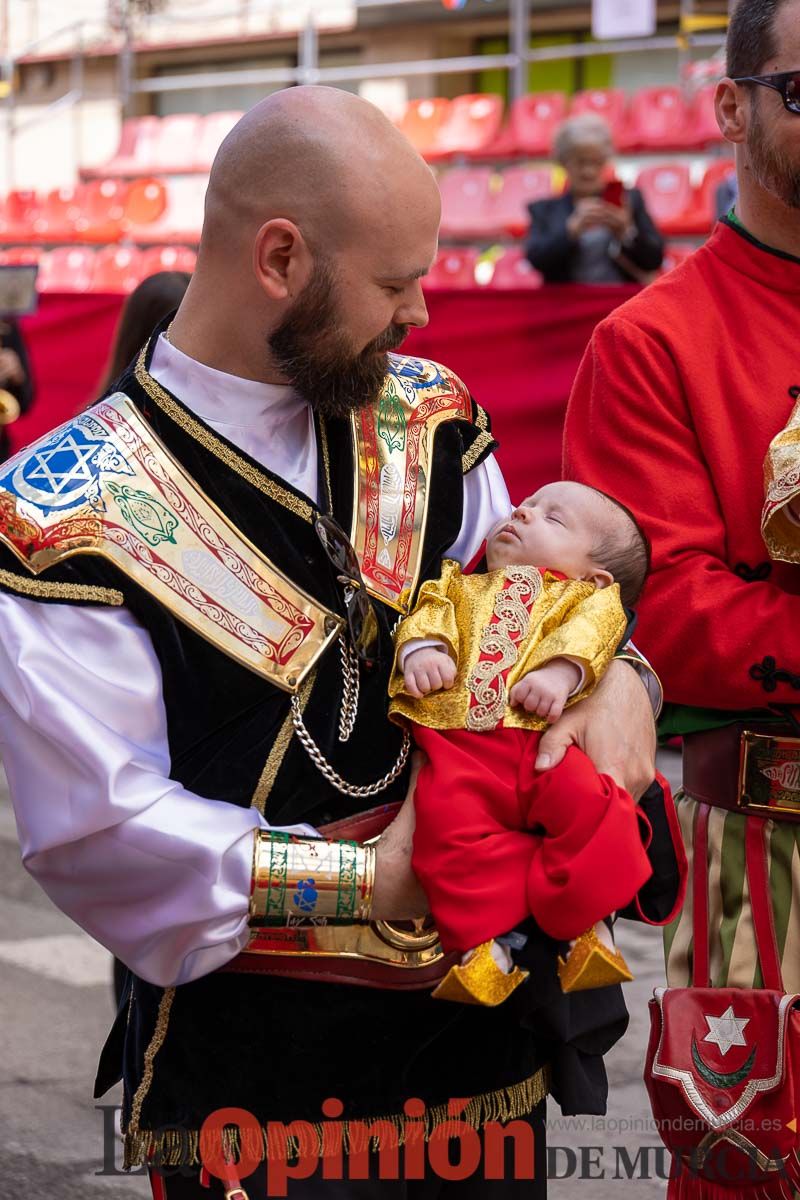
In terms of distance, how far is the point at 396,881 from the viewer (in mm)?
1872

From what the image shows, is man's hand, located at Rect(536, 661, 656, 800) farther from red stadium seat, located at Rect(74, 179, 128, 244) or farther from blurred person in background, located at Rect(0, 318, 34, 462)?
red stadium seat, located at Rect(74, 179, 128, 244)

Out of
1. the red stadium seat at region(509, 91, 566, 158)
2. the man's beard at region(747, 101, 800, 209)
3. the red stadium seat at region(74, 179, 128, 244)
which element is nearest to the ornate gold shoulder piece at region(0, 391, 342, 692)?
the man's beard at region(747, 101, 800, 209)

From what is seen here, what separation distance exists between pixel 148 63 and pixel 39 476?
18.1 metres

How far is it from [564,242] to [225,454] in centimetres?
562

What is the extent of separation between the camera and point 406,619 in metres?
2.01

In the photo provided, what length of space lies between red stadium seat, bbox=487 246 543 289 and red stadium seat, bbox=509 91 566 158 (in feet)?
7.57

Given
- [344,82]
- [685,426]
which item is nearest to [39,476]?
[685,426]

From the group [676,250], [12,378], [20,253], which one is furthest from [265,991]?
[20,253]

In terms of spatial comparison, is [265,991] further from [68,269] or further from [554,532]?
[68,269]

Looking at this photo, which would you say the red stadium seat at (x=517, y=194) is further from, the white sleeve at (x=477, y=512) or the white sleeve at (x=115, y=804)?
the white sleeve at (x=115, y=804)

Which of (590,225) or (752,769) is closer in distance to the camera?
(752,769)

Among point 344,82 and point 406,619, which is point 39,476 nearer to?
point 406,619

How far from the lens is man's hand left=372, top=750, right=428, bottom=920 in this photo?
73.5 inches

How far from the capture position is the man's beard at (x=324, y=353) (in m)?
1.90
